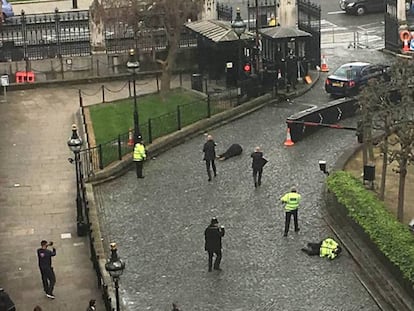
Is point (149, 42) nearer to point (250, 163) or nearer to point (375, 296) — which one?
point (250, 163)

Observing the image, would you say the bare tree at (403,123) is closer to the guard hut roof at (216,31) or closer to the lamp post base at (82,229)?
the lamp post base at (82,229)

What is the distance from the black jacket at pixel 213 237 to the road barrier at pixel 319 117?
1008cm

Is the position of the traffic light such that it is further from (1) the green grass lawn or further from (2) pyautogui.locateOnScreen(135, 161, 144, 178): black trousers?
(2) pyautogui.locateOnScreen(135, 161, 144, 178): black trousers

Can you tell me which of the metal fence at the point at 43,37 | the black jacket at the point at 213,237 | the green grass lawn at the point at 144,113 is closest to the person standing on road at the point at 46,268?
the black jacket at the point at 213,237

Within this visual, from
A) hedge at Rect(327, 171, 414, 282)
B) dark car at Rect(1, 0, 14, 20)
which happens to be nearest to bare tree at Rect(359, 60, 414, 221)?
hedge at Rect(327, 171, 414, 282)

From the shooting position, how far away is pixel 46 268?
22234 mm

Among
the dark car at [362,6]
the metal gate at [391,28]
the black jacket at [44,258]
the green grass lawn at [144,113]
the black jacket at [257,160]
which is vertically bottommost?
the black jacket at [44,258]

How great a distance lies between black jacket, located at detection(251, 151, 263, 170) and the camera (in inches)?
1084

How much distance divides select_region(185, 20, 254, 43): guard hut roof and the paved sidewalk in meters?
2.61

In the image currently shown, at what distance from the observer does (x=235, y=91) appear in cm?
3728

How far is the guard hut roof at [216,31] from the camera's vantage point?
38.0m

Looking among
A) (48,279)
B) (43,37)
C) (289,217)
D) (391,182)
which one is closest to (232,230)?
(289,217)

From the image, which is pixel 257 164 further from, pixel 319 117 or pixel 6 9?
pixel 6 9

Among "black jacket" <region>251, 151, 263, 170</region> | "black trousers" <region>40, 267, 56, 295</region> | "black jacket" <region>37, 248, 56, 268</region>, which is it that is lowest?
"black trousers" <region>40, 267, 56, 295</region>
